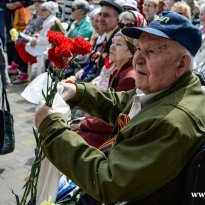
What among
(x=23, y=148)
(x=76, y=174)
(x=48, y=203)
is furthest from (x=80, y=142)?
(x=23, y=148)

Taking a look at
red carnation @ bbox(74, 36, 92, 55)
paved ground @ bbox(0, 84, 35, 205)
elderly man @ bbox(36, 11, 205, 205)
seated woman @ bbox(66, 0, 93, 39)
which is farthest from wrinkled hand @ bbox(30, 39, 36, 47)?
elderly man @ bbox(36, 11, 205, 205)

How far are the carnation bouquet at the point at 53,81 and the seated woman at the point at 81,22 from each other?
4.45 metres

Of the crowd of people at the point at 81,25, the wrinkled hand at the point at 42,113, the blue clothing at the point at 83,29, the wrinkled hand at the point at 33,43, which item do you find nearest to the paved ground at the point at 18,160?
the crowd of people at the point at 81,25

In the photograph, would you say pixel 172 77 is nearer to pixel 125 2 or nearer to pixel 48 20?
pixel 125 2

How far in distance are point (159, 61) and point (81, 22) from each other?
5.26m

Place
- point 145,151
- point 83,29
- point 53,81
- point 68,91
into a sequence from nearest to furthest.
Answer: point 145,151 → point 53,81 → point 68,91 → point 83,29

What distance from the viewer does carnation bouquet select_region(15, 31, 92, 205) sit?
2209 millimetres

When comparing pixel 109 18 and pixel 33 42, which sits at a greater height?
pixel 109 18

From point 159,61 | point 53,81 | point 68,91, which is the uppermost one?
point 159,61

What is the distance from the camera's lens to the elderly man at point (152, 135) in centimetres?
169

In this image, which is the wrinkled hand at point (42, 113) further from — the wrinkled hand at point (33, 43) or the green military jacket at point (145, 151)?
the wrinkled hand at point (33, 43)

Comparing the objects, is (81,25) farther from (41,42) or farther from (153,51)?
(153,51)

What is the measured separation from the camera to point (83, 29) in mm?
6836

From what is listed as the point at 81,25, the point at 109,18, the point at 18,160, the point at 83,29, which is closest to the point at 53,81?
the point at 18,160
